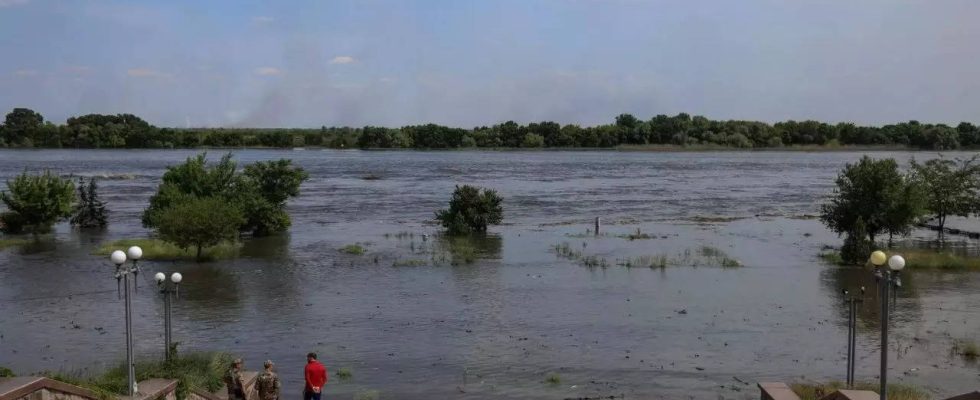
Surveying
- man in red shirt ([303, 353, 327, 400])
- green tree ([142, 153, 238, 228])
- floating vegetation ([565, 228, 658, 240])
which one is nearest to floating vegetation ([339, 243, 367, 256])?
green tree ([142, 153, 238, 228])

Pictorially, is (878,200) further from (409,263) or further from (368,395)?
(368,395)

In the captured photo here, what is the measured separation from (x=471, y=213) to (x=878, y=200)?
72.2 ft

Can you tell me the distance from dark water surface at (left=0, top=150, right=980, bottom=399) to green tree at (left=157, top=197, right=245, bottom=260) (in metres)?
1.22

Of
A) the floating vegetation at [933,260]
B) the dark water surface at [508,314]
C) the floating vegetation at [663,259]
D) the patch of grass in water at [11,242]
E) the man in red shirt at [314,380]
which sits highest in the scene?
the man in red shirt at [314,380]

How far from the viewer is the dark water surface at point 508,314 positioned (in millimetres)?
21984

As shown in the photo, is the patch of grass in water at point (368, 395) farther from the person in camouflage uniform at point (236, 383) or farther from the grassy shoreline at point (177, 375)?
the person in camouflage uniform at point (236, 383)

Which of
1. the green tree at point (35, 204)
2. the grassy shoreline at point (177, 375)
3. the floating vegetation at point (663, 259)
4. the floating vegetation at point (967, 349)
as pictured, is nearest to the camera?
the grassy shoreline at point (177, 375)

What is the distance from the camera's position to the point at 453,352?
946 inches

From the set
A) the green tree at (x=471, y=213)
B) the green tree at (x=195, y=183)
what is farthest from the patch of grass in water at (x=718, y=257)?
the green tree at (x=195, y=183)

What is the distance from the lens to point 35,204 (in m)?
54.3

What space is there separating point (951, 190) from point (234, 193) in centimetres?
4147

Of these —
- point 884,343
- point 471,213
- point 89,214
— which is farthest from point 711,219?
point 884,343

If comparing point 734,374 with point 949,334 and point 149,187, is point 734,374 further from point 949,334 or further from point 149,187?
point 149,187

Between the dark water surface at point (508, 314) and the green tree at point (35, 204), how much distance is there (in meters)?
1.66
